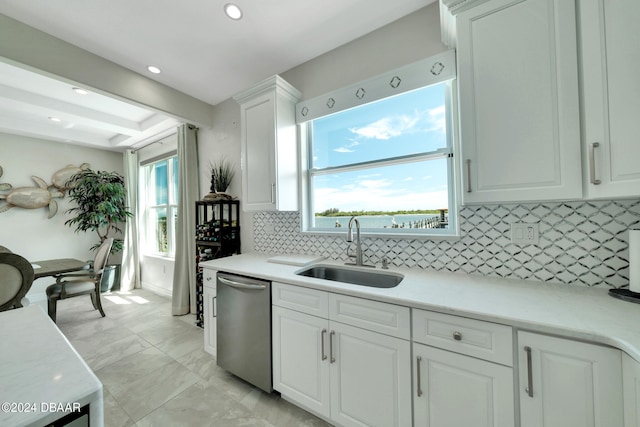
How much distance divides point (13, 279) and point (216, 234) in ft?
4.86

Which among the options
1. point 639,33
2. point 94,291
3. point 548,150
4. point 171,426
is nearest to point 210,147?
point 94,291

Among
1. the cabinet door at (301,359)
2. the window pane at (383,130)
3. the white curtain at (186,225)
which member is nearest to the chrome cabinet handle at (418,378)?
the cabinet door at (301,359)

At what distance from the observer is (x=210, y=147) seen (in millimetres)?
3080

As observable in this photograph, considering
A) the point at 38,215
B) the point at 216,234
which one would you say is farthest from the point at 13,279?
the point at 38,215

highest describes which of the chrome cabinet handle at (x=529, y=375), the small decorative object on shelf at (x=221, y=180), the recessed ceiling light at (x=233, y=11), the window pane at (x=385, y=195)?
the recessed ceiling light at (x=233, y=11)

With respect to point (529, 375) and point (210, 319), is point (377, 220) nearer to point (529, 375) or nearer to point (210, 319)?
point (529, 375)

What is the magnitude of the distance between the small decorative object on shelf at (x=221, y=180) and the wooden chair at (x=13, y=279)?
1.46 metres

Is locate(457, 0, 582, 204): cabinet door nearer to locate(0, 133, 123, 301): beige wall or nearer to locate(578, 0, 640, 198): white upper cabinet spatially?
locate(578, 0, 640, 198): white upper cabinet

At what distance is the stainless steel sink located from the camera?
5.39 ft

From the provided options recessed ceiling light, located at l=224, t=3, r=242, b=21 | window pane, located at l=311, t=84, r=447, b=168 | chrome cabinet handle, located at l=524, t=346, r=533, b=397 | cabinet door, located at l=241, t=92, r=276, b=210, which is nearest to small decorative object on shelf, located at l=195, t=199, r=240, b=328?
cabinet door, located at l=241, t=92, r=276, b=210

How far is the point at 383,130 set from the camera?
194cm

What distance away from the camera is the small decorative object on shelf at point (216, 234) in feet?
8.57

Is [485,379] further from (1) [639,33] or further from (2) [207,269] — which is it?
(2) [207,269]

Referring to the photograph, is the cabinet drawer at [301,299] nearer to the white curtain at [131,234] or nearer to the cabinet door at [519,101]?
the cabinet door at [519,101]
